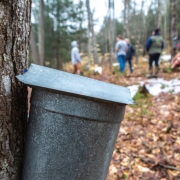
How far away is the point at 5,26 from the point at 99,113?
618 mm

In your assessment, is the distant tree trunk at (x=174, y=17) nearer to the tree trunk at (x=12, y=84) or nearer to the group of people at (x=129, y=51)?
the group of people at (x=129, y=51)

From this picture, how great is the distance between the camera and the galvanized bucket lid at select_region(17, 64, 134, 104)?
2.80ft

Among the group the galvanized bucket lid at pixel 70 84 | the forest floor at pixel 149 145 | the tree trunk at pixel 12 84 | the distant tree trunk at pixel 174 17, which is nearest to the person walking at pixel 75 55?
the distant tree trunk at pixel 174 17

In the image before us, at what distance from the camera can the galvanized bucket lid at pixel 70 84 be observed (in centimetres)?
85

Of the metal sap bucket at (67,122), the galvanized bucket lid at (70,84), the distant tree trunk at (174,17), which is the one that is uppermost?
the distant tree trunk at (174,17)

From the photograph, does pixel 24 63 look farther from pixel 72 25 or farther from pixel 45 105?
pixel 72 25

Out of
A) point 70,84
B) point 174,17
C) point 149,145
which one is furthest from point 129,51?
point 70,84

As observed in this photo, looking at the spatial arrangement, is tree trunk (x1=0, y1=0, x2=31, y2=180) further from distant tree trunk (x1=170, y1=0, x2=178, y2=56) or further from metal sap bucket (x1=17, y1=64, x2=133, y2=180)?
distant tree trunk (x1=170, y1=0, x2=178, y2=56)

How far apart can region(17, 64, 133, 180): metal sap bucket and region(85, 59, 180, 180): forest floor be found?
32.1 inches

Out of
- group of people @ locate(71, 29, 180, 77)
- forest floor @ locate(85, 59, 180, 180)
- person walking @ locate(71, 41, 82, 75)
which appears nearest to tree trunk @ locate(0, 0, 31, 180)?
forest floor @ locate(85, 59, 180, 180)

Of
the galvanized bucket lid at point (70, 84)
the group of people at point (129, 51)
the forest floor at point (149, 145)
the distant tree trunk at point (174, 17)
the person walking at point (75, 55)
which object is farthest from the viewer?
the person walking at point (75, 55)

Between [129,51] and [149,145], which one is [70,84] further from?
[129,51]

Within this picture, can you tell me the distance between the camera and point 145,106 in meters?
4.19

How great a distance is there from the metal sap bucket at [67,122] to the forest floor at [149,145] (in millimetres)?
816
